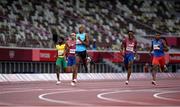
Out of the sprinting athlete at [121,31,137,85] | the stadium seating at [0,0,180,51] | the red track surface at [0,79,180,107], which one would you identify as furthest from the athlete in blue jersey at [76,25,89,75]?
the stadium seating at [0,0,180,51]

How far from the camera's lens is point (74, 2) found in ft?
134

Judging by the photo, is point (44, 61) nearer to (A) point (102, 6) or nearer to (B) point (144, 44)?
(B) point (144, 44)

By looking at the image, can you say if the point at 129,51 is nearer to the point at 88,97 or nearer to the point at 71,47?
the point at 71,47

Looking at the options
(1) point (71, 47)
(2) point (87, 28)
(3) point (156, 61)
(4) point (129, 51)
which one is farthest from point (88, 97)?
(2) point (87, 28)

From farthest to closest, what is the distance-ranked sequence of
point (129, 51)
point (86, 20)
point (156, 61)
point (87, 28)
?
point (86, 20) → point (87, 28) → point (156, 61) → point (129, 51)

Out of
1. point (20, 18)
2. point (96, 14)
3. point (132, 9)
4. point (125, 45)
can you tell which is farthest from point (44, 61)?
point (132, 9)

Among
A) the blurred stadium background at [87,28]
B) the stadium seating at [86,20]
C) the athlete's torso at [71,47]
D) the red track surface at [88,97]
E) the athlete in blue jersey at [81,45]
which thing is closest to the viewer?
the red track surface at [88,97]

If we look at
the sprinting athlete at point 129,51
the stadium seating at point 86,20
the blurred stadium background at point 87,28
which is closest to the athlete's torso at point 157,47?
Answer: the sprinting athlete at point 129,51

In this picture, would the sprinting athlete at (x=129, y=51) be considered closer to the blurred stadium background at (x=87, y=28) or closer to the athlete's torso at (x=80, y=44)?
the athlete's torso at (x=80, y=44)

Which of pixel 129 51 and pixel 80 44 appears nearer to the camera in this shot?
pixel 80 44

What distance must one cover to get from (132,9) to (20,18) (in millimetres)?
12449

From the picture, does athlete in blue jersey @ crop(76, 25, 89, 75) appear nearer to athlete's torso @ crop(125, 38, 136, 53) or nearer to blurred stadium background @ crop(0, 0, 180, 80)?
athlete's torso @ crop(125, 38, 136, 53)

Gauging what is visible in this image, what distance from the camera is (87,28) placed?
37.2m

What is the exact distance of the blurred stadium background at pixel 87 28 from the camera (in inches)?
1105
